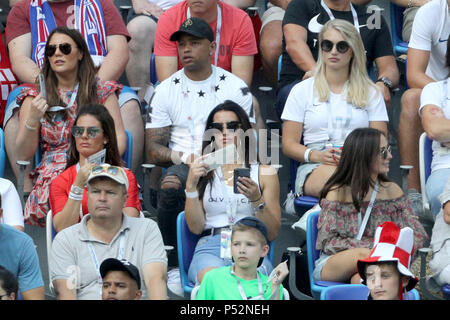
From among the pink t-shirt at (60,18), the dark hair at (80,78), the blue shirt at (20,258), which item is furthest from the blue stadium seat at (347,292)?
the pink t-shirt at (60,18)

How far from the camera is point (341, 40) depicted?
7.28m

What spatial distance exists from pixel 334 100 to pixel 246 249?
1870mm

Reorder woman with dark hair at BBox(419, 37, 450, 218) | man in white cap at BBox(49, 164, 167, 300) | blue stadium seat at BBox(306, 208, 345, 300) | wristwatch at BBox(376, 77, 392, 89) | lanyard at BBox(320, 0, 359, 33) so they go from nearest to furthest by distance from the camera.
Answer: man in white cap at BBox(49, 164, 167, 300) → blue stadium seat at BBox(306, 208, 345, 300) → woman with dark hair at BBox(419, 37, 450, 218) → wristwatch at BBox(376, 77, 392, 89) → lanyard at BBox(320, 0, 359, 33)

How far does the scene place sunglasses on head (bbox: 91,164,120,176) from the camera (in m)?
6.05

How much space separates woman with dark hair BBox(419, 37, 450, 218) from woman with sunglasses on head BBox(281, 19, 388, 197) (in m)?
0.33

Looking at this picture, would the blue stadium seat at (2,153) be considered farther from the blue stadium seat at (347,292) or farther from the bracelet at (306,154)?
the blue stadium seat at (347,292)

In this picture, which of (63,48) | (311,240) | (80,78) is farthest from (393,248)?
(63,48)

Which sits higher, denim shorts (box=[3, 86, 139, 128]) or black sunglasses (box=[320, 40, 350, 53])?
black sunglasses (box=[320, 40, 350, 53])

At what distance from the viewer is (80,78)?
23.7 feet

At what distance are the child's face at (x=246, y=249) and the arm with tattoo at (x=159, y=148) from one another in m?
1.46

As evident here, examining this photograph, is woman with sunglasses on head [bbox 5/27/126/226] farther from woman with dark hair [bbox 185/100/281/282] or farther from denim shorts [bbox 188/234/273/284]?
denim shorts [bbox 188/234/273/284]

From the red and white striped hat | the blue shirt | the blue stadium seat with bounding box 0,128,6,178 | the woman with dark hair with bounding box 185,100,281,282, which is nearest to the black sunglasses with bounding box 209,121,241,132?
the woman with dark hair with bounding box 185,100,281,282

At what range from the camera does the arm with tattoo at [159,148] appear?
7193 mm
